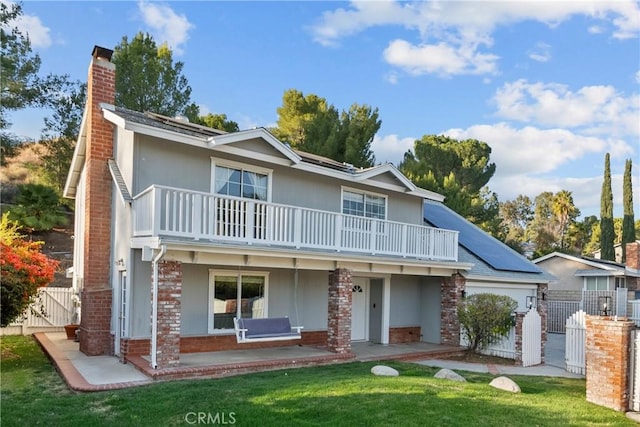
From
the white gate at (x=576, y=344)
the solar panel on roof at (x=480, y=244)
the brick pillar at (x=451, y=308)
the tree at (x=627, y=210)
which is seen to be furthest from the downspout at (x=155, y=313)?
the tree at (x=627, y=210)

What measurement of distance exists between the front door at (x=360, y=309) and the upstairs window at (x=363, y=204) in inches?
87.1

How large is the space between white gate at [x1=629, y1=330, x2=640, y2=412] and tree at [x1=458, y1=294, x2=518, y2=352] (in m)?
5.35

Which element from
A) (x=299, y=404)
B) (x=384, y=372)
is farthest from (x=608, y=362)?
(x=299, y=404)

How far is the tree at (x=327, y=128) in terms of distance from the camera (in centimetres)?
2650

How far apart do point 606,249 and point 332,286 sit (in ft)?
104

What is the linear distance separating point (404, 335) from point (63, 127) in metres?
21.7

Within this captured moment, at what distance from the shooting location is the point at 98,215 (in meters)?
11.9

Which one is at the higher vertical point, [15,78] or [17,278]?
[15,78]

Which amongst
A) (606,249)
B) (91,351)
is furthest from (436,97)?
(606,249)

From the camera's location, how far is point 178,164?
11.6m

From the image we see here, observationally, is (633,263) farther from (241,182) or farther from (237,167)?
(237,167)

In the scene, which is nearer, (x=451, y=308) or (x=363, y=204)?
(x=451, y=308)

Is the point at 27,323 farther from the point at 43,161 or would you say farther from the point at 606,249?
the point at 606,249

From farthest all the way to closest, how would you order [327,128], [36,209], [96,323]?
[327,128] → [36,209] → [96,323]
